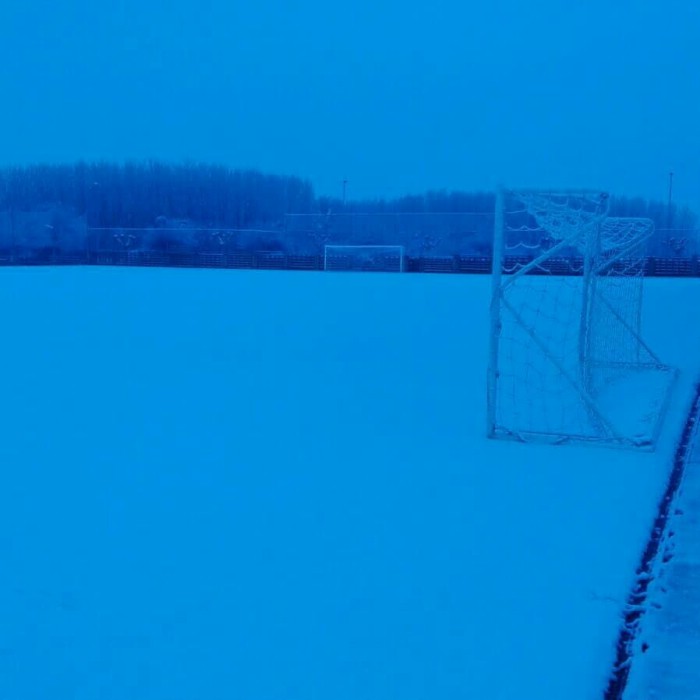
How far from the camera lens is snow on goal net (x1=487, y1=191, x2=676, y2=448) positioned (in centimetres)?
812

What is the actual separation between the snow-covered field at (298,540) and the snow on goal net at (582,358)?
0.42m

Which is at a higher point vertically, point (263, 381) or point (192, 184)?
point (192, 184)

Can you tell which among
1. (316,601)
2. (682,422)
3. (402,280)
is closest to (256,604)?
(316,601)

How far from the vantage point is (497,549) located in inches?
201

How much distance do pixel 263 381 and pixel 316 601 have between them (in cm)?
663

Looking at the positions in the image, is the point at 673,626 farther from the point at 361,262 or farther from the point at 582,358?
the point at 361,262

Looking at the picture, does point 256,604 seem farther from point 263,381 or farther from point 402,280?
point 402,280

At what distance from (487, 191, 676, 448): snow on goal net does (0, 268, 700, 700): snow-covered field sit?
42 centimetres

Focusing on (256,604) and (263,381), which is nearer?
(256,604)

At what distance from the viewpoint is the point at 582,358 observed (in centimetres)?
920

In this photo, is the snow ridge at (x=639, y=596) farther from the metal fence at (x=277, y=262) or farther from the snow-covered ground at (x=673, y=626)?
the metal fence at (x=277, y=262)

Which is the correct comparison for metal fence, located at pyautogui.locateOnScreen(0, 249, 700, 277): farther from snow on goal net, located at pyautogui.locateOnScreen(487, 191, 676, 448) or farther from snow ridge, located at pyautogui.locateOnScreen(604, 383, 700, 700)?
snow ridge, located at pyautogui.locateOnScreen(604, 383, 700, 700)

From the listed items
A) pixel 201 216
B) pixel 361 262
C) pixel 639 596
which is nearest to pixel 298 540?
pixel 639 596

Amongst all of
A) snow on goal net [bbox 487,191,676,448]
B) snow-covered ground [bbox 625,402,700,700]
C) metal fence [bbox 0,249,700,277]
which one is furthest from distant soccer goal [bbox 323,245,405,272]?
snow-covered ground [bbox 625,402,700,700]
